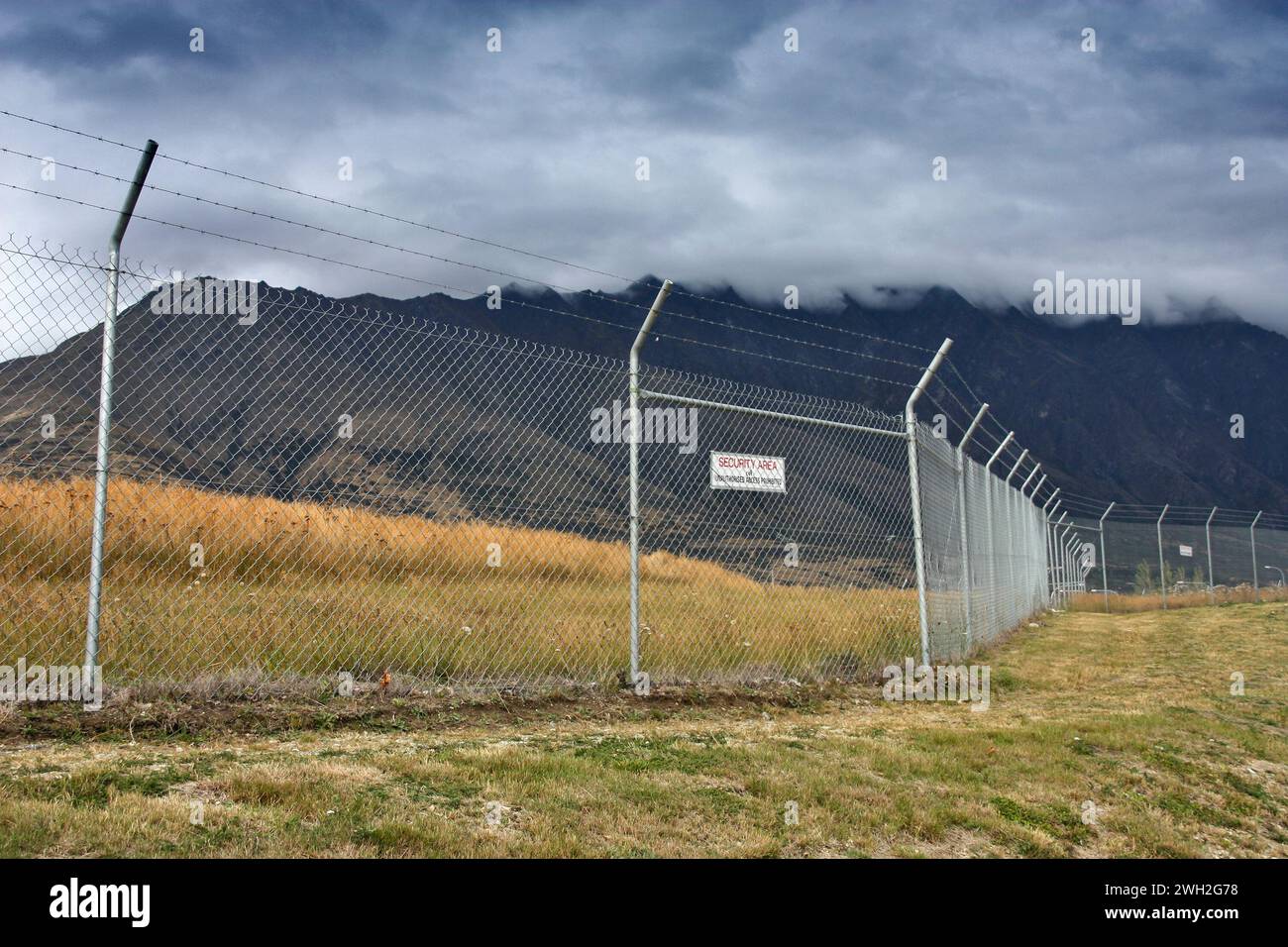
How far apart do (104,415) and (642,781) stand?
10.8 feet

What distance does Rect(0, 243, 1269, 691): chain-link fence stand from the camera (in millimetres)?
5918

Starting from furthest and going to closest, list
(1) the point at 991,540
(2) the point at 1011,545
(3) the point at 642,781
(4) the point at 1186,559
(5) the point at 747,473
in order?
(4) the point at 1186,559 < (2) the point at 1011,545 < (1) the point at 991,540 < (5) the point at 747,473 < (3) the point at 642,781

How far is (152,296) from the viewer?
18.5 feet

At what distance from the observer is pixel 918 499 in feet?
31.1

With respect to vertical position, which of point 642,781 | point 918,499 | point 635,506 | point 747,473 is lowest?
point 642,781

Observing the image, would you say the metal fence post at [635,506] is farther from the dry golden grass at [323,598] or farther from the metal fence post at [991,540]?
the metal fence post at [991,540]

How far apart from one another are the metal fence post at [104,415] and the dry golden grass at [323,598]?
474mm

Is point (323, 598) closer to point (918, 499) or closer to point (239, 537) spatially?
point (239, 537)

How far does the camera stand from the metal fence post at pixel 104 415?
16.8 ft

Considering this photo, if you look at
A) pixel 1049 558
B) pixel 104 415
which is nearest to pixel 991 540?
pixel 104 415

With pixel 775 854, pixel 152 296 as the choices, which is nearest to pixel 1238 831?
pixel 775 854

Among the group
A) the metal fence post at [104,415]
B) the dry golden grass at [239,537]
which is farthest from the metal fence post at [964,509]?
the metal fence post at [104,415]
